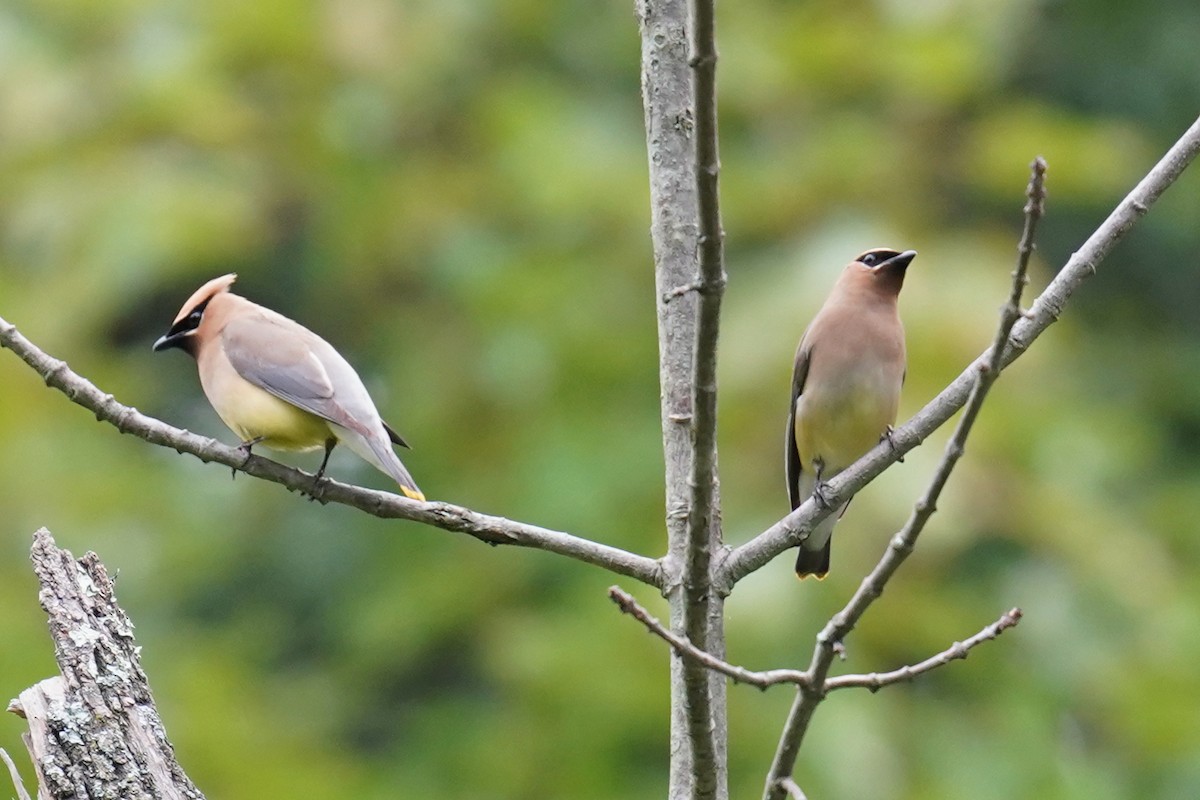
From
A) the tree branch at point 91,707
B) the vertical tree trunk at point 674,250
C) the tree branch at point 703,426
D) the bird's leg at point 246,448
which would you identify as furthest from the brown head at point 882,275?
the tree branch at point 91,707

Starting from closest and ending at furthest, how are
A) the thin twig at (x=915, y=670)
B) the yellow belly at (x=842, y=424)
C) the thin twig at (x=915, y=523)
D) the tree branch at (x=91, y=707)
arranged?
the thin twig at (x=915, y=523)
the thin twig at (x=915, y=670)
the tree branch at (x=91, y=707)
the yellow belly at (x=842, y=424)

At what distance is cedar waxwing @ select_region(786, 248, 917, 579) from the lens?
6188mm

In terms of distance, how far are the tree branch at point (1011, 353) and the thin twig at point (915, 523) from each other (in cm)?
54

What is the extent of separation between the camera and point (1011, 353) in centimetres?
402

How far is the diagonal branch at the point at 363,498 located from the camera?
4125 millimetres

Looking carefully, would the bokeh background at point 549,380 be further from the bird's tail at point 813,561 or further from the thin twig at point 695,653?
the thin twig at point 695,653

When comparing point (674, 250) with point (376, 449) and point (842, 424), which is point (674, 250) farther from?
point (842, 424)

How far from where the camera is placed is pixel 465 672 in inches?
475

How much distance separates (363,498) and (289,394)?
1530 mm

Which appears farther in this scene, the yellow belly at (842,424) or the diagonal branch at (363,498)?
the yellow belly at (842,424)

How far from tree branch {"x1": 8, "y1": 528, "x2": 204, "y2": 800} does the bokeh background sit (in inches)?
173

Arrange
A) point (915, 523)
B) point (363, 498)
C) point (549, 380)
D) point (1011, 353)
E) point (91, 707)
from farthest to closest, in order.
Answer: point (549, 380) → point (363, 498) → point (91, 707) → point (1011, 353) → point (915, 523)

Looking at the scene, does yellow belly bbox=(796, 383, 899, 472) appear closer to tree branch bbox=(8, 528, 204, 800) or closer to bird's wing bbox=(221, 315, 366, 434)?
bird's wing bbox=(221, 315, 366, 434)

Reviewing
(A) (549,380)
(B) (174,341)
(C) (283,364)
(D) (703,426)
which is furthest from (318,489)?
(A) (549,380)
